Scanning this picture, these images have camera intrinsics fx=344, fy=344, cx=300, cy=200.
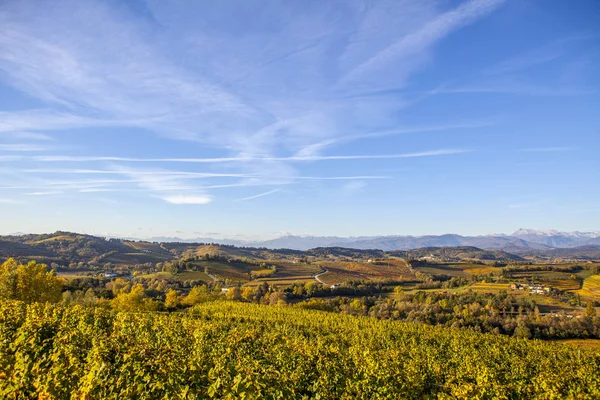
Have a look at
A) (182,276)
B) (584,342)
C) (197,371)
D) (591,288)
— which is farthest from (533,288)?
(197,371)

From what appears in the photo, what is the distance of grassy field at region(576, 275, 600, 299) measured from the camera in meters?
107

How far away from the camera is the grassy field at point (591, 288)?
10743 centimetres

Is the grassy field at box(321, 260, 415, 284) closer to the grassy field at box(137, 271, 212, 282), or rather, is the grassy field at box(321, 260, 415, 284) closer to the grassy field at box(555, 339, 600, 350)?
the grassy field at box(137, 271, 212, 282)

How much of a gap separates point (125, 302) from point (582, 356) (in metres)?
61.7

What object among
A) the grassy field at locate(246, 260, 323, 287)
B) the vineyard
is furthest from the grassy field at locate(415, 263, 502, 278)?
the vineyard

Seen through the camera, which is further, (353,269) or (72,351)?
(353,269)

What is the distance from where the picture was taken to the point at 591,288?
4616 inches

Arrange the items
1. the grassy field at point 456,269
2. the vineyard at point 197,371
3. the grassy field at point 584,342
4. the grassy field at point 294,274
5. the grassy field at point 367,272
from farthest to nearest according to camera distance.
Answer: the grassy field at point 456,269 < the grassy field at point 367,272 < the grassy field at point 294,274 < the grassy field at point 584,342 < the vineyard at point 197,371

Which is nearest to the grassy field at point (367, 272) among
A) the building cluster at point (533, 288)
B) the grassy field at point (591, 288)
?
the building cluster at point (533, 288)

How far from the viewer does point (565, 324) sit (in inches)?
2798

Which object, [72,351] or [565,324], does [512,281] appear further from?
[72,351]

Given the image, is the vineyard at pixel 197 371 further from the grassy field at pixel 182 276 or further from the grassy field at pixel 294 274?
the grassy field at pixel 294 274

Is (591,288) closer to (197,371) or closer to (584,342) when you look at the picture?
(584,342)

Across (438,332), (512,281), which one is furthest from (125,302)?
(512,281)
